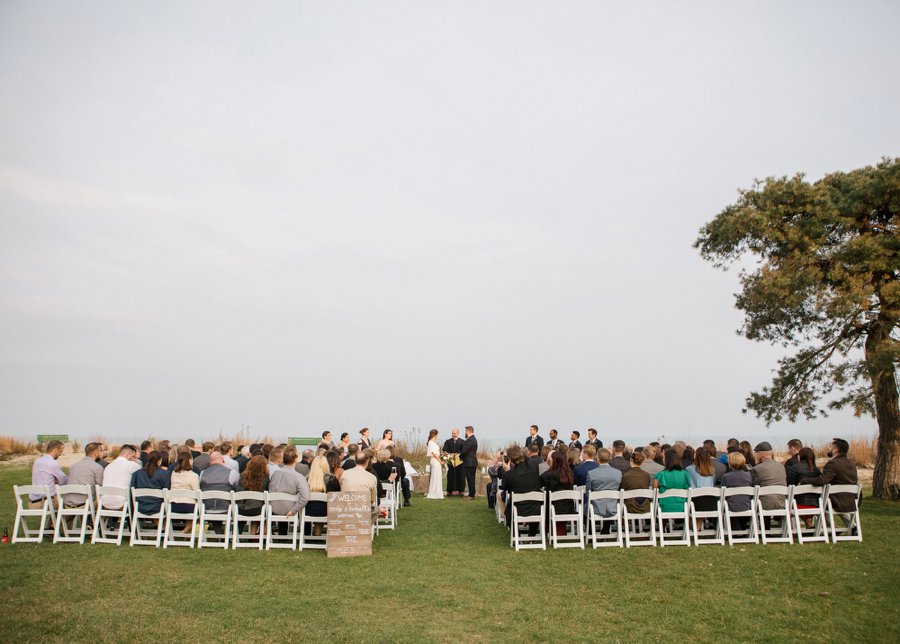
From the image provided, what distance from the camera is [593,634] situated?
6.50 m

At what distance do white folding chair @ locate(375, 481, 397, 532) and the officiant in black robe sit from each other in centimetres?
405

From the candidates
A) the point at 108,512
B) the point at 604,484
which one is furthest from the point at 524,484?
the point at 108,512

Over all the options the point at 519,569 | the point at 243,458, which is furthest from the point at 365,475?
the point at 243,458

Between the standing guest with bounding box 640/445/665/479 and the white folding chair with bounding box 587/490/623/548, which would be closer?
the white folding chair with bounding box 587/490/623/548

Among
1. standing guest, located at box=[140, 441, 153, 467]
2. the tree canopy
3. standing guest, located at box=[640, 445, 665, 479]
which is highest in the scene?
the tree canopy

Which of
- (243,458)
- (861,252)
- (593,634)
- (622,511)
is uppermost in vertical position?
(861,252)

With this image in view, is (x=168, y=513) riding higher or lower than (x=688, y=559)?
higher

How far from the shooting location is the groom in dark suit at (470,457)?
17.0 meters

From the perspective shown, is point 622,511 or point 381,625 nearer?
point 381,625

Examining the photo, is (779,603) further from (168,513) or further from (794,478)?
(168,513)

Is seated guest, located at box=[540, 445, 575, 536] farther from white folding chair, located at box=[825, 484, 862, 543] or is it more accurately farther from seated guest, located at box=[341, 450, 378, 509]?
white folding chair, located at box=[825, 484, 862, 543]

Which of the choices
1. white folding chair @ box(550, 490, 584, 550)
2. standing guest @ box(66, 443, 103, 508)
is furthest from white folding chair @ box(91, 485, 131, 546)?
white folding chair @ box(550, 490, 584, 550)

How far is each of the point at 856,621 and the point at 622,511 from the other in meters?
3.67

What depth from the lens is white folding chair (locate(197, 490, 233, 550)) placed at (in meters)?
9.83
